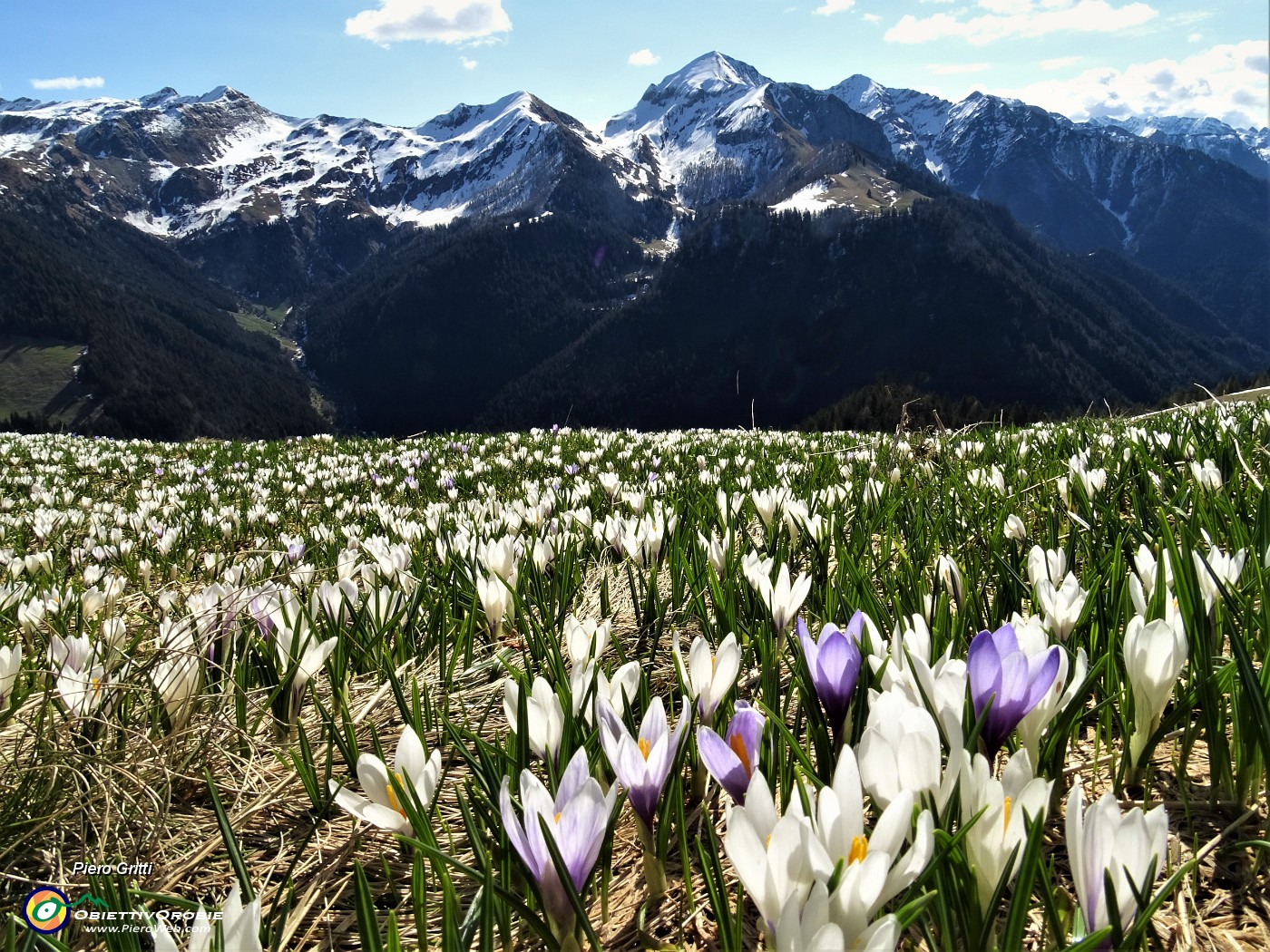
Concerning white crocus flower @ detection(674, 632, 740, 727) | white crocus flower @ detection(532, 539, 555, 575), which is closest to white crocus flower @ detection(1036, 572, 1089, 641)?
white crocus flower @ detection(674, 632, 740, 727)

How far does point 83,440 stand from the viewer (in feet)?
46.2

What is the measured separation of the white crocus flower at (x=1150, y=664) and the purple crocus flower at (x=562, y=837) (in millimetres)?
979

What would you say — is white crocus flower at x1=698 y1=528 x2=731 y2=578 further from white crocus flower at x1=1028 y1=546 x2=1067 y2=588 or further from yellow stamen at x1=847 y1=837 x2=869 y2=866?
yellow stamen at x1=847 y1=837 x2=869 y2=866

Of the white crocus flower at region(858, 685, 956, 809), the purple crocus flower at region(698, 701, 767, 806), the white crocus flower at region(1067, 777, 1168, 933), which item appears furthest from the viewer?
the purple crocus flower at region(698, 701, 767, 806)

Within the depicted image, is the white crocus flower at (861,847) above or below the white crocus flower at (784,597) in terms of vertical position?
below

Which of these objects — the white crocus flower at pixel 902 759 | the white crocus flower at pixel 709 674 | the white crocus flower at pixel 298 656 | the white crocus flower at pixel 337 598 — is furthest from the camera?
the white crocus flower at pixel 337 598

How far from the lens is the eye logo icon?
124 cm

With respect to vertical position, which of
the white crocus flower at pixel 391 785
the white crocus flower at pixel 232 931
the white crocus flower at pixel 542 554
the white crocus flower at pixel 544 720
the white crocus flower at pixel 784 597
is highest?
the white crocus flower at pixel 542 554

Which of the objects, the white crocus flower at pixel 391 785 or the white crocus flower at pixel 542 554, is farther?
the white crocus flower at pixel 542 554

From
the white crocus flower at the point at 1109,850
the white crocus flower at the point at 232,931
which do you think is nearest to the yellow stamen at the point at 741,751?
the white crocus flower at the point at 1109,850

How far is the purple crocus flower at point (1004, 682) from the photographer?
1.14 meters

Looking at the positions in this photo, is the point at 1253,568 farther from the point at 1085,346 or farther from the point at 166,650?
the point at 1085,346

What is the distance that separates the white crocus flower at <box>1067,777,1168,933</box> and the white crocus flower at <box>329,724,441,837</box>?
38.6 inches

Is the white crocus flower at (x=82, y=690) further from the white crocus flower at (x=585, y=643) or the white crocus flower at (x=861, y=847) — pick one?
the white crocus flower at (x=861, y=847)
